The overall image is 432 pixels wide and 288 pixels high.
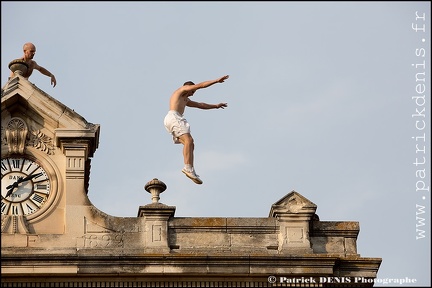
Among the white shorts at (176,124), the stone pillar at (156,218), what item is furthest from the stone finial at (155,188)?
the white shorts at (176,124)

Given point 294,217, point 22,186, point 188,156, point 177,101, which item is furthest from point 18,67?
point 294,217

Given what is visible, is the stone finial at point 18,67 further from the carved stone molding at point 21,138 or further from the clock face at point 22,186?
the clock face at point 22,186

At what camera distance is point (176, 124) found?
34688 millimetres

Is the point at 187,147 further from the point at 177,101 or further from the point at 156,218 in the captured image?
the point at 156,218

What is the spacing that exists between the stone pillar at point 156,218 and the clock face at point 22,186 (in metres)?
2.10

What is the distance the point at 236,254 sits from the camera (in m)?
32.8

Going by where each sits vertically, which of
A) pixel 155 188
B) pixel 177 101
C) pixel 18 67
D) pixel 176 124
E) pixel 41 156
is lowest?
pixel 155 188

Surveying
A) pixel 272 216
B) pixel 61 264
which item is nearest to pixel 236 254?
pixel 272 216

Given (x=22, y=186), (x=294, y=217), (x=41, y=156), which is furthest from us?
(x=41, y=156)

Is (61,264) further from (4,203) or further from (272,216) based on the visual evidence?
(272,216)

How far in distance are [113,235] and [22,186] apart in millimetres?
Result: 2191

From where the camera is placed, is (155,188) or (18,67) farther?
(18,67)

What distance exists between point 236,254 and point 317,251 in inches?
71.2

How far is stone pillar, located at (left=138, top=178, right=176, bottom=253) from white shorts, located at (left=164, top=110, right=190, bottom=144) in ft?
5.20
